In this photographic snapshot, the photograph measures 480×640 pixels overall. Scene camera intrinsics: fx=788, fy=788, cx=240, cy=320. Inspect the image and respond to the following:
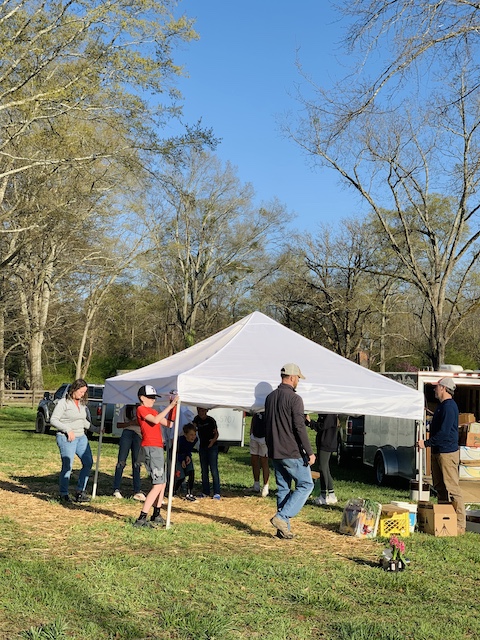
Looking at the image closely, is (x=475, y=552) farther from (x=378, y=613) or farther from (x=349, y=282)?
(x=349, y=282)

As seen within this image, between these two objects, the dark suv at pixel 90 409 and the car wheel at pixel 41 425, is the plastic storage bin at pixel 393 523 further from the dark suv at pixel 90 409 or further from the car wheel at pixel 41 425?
the car wheel at pixel 41 425

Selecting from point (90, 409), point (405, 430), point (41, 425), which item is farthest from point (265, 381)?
point (41, 425)

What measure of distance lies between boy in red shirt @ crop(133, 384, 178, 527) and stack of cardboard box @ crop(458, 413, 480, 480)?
5.73m

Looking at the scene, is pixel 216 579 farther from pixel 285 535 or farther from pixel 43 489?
pixel 43 489

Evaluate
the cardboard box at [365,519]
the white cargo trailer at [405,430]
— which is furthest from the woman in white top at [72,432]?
the white cargo trailer at [405,430]

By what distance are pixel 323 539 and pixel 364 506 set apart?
2.13 feet

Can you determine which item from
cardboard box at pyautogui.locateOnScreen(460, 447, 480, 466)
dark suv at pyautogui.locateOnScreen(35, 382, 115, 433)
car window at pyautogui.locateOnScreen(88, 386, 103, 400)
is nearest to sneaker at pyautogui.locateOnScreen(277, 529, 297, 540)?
cardboard box at pyautogui.locateOnScreen(460, 447, 480, 466)

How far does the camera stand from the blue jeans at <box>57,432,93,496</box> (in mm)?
11547

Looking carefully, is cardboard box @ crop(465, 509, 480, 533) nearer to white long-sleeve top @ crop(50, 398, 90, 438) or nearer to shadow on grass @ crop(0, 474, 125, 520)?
shadow on grass @ crop(0, 474, 125, 520)

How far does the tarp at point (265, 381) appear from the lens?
10.3 m

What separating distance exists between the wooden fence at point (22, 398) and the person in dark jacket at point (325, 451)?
33.1 metres

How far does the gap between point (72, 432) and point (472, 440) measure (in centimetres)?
685

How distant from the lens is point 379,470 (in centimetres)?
1573

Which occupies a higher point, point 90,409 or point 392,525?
point 90,409
